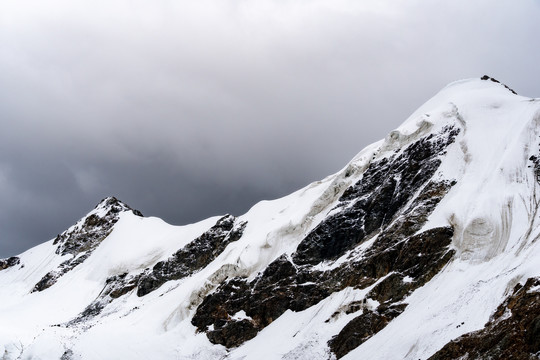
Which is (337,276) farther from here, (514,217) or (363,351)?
(514,217)

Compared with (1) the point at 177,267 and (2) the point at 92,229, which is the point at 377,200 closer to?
(1) the point at 177,267

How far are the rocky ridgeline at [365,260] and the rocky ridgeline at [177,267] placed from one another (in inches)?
792

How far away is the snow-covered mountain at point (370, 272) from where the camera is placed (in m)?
37.9

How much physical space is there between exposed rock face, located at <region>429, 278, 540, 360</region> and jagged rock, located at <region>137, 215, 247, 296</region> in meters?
54.9

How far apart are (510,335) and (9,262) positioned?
117 meters

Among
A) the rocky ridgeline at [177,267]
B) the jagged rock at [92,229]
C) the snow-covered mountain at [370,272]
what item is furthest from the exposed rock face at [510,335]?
the jagged rock at [92,229]

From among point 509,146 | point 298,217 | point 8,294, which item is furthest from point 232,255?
point 8,294

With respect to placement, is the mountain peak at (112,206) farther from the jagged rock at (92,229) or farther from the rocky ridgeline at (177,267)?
the rocky ridgeline at (177,267)

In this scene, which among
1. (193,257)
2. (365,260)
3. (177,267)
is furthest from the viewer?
(193,257)

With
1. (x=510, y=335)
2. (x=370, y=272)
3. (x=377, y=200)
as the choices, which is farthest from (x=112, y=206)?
(x=510, y=335)

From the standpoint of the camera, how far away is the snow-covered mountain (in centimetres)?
3793

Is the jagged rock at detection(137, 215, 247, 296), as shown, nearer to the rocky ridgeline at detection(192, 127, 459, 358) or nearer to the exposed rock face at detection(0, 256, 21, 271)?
the rocky ridgeline at detection(192, 127, 459, 358)

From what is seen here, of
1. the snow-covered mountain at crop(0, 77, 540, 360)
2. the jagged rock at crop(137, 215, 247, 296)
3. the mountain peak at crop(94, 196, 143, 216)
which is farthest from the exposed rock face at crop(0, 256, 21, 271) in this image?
Result: the jagged rock at crop(137, 215, 247, 296)

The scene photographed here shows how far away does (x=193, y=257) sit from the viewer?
8869 cm
